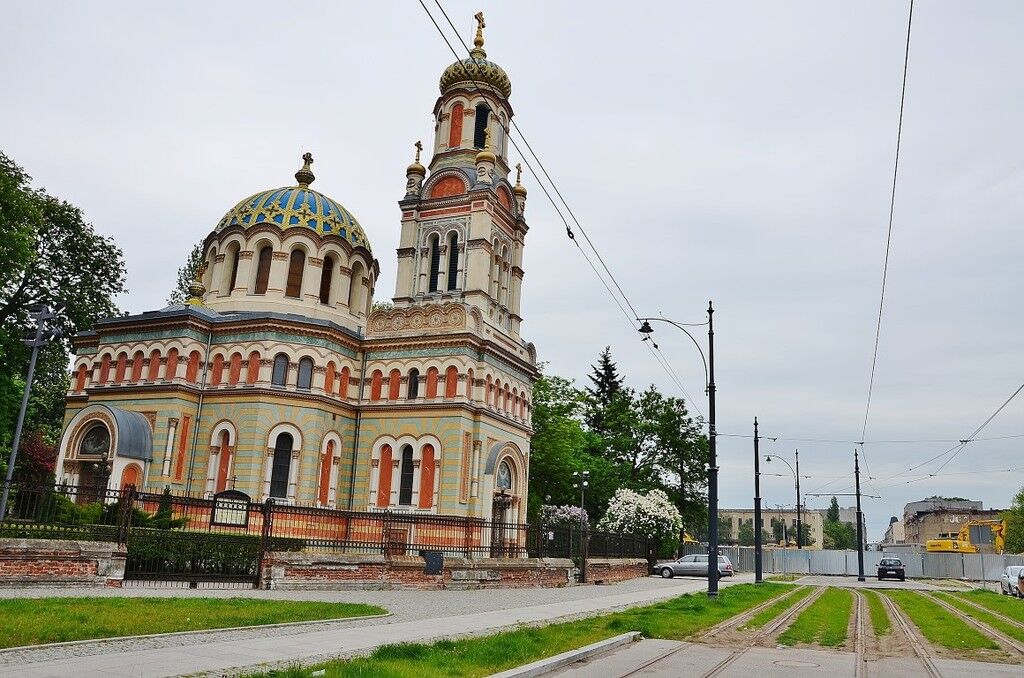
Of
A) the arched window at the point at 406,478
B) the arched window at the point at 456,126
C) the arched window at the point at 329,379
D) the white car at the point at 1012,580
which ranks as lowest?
the white car at the point at 1012,580

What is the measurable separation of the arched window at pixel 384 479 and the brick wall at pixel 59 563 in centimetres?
1754

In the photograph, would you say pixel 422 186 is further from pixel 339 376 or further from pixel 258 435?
pixel 258 435

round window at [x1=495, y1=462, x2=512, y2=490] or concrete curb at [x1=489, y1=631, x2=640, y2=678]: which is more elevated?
round window at [x1=495, y1=462, x2=512, y2=490]

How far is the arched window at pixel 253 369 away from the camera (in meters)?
34.2

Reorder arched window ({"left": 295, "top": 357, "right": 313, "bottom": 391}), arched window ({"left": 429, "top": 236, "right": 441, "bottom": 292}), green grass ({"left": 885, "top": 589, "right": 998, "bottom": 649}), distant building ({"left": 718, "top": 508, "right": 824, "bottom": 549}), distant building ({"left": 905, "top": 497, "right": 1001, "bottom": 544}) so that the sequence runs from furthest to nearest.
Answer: distant building ({"left": 718, "top": 508, "right": 824, "bottom": 549})
distant building ({"left": 905, "top": 497, "right": 1001, "bottom": 544})
arched window ({"left": 429, "top": 236, "right": 441, "bottom": 292})
arched window ({"left": 295, "top": 357, "right": 313, "bottom": 391})
green grass ({"left": 885, "top": 589, "right": 998, "bottom": 649})

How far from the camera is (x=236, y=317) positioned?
3534 cm

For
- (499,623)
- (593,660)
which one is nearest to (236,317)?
(499,623)

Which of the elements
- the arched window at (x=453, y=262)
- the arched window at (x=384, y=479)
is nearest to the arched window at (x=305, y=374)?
the arched window at (x=384, y=479)

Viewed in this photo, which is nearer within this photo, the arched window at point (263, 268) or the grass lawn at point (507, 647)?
the grass lawn at point (507, 647)

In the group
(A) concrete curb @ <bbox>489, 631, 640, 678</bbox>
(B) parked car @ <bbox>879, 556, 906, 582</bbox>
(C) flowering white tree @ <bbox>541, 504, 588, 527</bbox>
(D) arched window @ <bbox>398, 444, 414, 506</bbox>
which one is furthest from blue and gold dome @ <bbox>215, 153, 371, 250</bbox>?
(B) parked car @ <bbox>879, 556, 906, 582</bbox>

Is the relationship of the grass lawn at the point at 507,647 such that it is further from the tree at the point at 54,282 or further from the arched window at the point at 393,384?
the tree at the point at 54,282

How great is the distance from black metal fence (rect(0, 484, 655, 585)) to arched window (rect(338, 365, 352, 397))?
636cm

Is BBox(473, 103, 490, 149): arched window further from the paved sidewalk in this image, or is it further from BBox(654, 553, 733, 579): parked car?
the paved sidewalk

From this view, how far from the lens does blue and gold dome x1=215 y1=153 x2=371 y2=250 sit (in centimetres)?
3884
